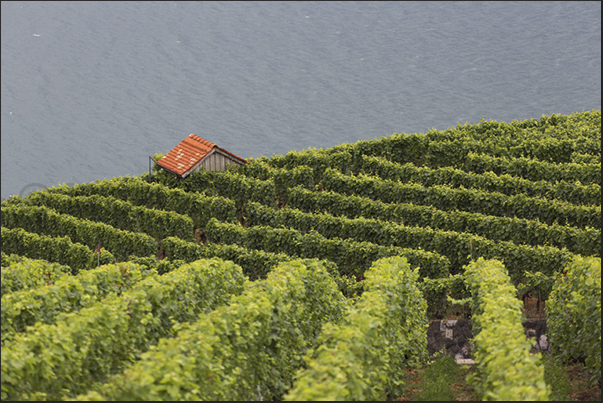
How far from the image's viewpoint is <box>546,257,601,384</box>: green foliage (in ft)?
47.3

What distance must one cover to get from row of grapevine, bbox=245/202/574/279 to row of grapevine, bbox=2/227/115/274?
634cm

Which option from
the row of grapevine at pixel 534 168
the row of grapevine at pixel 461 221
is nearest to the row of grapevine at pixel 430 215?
the row of grapevine at pixel 461 221

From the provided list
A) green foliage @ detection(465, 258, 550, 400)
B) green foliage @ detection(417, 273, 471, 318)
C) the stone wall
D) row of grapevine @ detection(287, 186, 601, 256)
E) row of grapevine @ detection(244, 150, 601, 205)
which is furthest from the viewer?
row of grapevine @ detection(244, 150, 601, 205)

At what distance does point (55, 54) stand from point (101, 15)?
916cm

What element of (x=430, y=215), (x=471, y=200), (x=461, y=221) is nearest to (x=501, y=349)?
(x=461, y=221)

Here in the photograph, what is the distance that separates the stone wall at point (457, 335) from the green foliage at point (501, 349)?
374 cm

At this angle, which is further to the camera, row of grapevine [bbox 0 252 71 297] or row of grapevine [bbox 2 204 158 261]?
row of grapevine [bbox 2 204 158 261]

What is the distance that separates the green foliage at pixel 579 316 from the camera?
47.3ft

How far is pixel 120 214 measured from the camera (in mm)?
29094

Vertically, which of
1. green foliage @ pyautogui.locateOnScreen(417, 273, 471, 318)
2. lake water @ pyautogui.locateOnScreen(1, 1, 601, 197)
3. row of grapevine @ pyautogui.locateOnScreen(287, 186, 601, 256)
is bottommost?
green foliage @ pyautogui.locateOnScreen(417, 273, 471, 318)

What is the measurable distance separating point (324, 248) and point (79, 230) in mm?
10415

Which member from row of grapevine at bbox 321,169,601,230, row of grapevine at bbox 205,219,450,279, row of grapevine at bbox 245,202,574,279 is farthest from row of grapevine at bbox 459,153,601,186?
row of grapevine at bbox 205,219,450,279

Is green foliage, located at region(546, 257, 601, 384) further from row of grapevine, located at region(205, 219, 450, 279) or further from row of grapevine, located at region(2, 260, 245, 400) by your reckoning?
row of grapevine, located at region(2, 260, 245, 400)

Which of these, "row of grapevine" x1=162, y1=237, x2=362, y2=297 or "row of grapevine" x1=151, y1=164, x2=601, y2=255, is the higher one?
"row of grapevine" x1=151, y1=164, x2=601, y2=255
